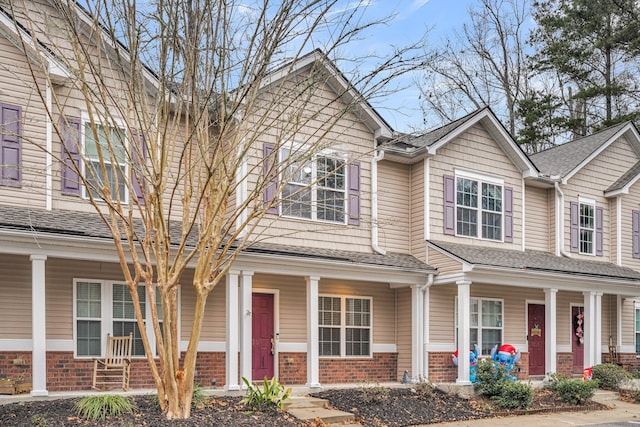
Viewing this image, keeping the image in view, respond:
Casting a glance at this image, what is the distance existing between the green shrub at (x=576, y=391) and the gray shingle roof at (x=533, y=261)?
8.53 ft

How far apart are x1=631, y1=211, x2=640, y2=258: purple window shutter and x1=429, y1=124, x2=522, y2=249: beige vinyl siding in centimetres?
461

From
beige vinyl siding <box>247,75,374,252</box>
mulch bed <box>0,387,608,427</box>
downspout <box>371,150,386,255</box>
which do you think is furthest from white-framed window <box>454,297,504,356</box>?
beige vinyl siding <box>247,75,374,252</box>

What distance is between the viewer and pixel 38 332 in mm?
10258

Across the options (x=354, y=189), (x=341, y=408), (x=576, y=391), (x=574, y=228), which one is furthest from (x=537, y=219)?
(x=341, y=408)

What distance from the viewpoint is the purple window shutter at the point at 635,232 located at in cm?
1948

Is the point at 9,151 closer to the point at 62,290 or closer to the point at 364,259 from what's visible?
the point at 62,290

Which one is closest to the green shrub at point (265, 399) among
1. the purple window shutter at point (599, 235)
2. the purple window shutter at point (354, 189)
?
the purple window shutter at point (354, 189)

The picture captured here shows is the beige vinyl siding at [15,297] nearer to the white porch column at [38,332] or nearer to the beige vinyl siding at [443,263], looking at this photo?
the white porch column at [38,332]

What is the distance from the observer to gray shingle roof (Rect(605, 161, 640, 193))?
19000mm

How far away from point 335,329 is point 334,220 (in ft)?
8.05

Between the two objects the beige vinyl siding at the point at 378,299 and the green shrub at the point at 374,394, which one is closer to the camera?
the green shrub at the point at 374,394

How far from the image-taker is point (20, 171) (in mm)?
11531

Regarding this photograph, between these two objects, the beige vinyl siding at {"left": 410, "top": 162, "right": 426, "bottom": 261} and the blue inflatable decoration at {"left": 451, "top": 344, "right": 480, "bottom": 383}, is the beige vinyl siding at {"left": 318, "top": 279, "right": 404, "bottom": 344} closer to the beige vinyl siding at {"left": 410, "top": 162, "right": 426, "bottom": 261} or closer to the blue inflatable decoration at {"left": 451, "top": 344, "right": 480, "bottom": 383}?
the beige vinyl siding at {"left": 410, "top": 162, "right": 426, "bottom": 261}

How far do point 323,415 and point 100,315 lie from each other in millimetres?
4564
